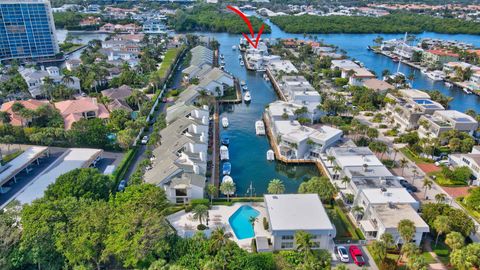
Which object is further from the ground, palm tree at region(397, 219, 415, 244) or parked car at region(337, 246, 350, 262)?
palm tree at region(397, 219, 415, 244)

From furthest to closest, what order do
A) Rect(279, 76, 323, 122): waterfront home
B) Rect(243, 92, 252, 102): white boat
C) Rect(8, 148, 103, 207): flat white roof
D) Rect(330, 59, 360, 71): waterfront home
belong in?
Rect(330, 59, 360, 71): waterfront home → Rect(243, 92, 252, 102): white boat → Rect(279, 76, 323, 122): waterfront home → Rect(8, 148, 103, 207): flat white roof

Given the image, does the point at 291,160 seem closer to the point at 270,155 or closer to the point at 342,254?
the point at 270,155

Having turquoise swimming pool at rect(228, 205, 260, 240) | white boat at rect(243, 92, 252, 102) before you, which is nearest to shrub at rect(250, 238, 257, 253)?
turquoise swimming pool at rect(228, 205, 260, 240)

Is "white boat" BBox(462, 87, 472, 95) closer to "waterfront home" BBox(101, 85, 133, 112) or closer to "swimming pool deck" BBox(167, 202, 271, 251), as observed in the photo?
"swimming pool deck" BBox(167, 202, 271, 251)

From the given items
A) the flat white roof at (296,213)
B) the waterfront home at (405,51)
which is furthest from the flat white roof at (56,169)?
the waterfront home at (405,51)

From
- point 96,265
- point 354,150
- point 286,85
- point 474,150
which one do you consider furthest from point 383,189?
point 286,85

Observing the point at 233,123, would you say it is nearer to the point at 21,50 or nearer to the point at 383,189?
the point at 383,189

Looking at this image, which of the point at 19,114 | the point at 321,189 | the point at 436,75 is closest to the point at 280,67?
the point at 436,75

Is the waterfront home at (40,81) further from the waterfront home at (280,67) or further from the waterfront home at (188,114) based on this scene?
the waterfront home at (280,67)
